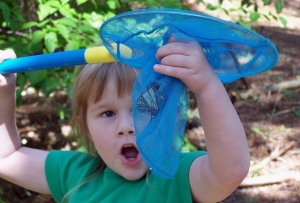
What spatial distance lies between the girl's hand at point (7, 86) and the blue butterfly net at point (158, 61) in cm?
61

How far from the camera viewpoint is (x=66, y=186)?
190 cm

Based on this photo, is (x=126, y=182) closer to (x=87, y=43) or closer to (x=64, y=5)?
(x=87, y=43)

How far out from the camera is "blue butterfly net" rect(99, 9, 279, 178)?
1225 mm

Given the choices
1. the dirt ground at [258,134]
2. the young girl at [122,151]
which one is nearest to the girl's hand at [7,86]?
the young girl at [122,151]

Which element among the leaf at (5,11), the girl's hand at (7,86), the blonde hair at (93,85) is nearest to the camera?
the blonde hair at (93,85)

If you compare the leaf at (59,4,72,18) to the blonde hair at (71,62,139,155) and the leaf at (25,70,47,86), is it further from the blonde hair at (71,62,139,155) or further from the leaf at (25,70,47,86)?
the blonde hair at (71,62,139,155)

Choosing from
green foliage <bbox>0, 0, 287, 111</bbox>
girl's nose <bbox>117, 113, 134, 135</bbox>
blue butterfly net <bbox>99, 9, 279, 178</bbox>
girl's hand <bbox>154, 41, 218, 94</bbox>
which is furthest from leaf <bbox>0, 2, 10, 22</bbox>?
girl's hand <bbox>154, 41, 218, 94</bbox>

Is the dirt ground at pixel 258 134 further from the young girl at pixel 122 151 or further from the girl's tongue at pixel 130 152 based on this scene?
the girl's tongue at pixel 130 152

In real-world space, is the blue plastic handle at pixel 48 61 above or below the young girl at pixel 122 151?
above

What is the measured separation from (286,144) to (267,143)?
151mm

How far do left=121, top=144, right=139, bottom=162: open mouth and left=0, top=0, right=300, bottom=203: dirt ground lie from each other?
6.82ft

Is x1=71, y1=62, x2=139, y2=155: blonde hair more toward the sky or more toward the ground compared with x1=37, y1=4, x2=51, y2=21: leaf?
more toward the sky

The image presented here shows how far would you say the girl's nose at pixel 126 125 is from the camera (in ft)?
5.09

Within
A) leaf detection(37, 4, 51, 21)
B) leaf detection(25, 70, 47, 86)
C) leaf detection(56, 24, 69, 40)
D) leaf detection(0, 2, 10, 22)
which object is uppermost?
leaf detection(0, 2, 10, 22)
